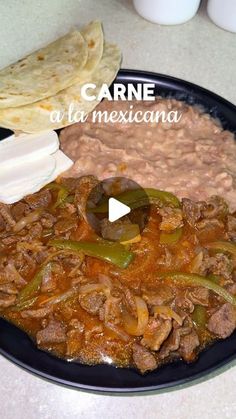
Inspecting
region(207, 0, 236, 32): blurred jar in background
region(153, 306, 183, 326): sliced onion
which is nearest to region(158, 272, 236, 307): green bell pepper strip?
region(153, 306, 183, 326): sliced onion

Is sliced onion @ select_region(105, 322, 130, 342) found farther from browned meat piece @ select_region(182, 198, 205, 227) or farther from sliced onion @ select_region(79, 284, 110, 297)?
browned meat piece @ select_region(182, 198, 205, 227)

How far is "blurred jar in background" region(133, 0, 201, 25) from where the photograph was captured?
4.30 meters

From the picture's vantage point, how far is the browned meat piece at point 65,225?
9.12ft

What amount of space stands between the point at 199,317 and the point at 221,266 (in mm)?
274

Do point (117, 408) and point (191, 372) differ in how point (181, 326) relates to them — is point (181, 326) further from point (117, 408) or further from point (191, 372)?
point (117, 408)

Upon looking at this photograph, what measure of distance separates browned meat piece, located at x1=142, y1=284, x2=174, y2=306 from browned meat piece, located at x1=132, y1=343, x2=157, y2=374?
24 cm

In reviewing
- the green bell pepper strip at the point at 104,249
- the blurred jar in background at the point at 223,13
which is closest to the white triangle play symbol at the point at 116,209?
the green bell pepper strip at the point at 104,249

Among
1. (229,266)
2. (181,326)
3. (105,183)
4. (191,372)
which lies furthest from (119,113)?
(191,372)

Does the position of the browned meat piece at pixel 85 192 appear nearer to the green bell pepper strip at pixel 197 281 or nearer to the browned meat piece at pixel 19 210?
the browned meat piece at pixel 19 210

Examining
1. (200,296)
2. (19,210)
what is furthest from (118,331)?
(19,210)

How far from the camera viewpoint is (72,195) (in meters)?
2.96

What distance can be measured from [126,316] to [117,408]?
1.28 ft

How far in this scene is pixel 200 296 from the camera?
2.58 meters

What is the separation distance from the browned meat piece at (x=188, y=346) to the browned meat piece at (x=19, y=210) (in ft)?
3.43
